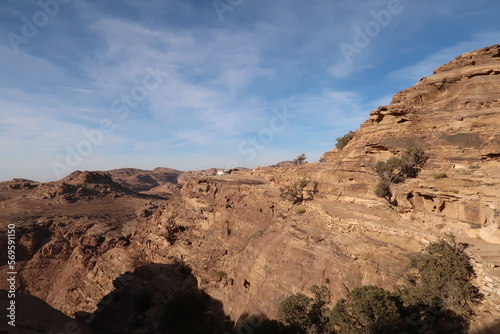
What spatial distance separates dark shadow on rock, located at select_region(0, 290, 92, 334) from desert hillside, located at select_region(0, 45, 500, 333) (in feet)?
1.20

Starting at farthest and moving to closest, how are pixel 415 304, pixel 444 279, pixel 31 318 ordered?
pixel 31 318, pixel 415 304, pixel 444 279

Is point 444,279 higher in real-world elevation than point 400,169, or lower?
lower

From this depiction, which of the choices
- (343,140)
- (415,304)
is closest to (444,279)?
(415,304)

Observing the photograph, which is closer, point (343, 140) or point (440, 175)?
point (440, 175)

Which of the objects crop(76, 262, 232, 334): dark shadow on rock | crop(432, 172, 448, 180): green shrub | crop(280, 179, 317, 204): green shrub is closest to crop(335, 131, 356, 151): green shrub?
crop(280, 179, 317, 204): green shrub

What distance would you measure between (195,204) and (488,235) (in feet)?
97.1

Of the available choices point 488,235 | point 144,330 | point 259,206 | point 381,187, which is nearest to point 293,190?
point 259,206

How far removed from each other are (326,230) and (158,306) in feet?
61.5

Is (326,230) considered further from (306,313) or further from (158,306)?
(158,306)

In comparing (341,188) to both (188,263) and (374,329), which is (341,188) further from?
(188,263)

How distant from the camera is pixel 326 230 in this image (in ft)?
58.1

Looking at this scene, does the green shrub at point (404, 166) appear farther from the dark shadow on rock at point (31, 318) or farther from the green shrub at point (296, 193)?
the dark shadow on rock at point (31, 318)

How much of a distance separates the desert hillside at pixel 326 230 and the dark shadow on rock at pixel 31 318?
365 millimetres

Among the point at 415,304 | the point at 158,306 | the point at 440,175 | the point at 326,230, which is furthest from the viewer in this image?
the point at 158,306
